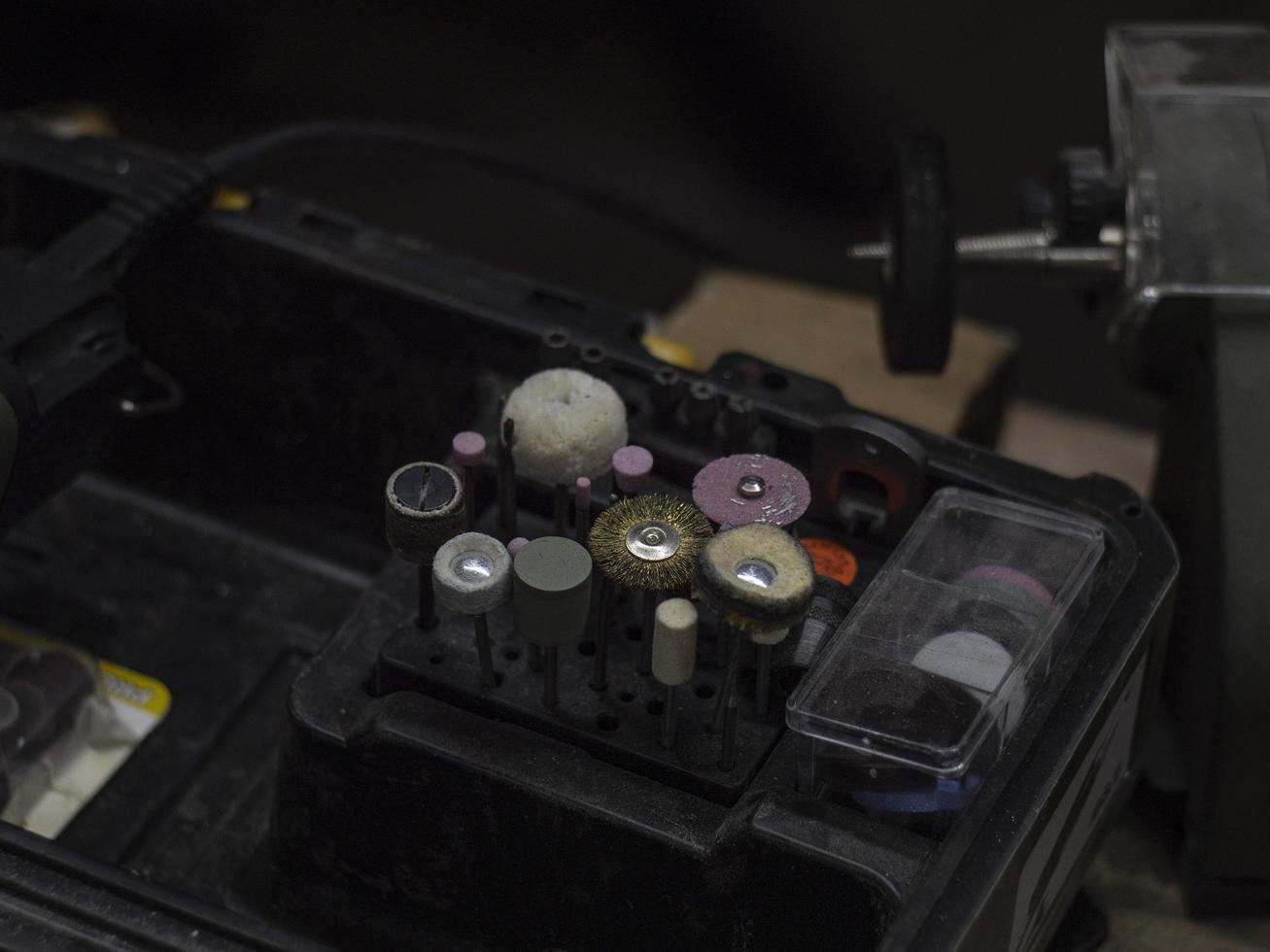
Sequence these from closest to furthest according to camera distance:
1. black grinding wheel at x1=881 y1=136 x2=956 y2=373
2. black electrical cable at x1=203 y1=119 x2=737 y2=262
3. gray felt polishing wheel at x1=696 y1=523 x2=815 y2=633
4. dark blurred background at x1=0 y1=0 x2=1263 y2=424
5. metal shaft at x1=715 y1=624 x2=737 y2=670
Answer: gray felt polishing wheel at x1=696 y1=523 x2=815 y2=633 < metal shaft at x1=715 y1=624 x2=737 y2=670 < black grinding wheel at x1=881 y1=136 x2=956 y2=373 < black electrical cable at x1=203 y1=119 x2=737 y2=262 < dark blurred background at x1=0 y1=0 x2=1263 y2=424

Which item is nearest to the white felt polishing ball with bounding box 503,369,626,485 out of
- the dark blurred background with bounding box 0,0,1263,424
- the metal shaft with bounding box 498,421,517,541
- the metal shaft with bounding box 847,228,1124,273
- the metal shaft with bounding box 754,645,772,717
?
the metal shaft with bounding box 498,421,517,541

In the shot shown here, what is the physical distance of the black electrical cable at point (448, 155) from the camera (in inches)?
36.2

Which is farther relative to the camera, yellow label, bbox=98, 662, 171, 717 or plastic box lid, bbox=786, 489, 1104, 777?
yellow label, bbox=98, 662, 171, 717

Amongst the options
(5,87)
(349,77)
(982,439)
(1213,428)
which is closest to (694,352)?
(982,439)

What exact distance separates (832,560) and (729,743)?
0.39 feet

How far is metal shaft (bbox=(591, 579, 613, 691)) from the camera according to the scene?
0.64 m

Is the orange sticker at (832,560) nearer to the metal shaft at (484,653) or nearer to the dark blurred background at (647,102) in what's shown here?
the metal shaft at (484,653)

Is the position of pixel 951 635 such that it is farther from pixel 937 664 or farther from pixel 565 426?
pixel 565 426

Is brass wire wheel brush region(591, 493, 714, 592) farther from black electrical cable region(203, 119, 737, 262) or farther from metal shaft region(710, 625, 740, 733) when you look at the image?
black electrical cable region(203, 119, 737, 262)

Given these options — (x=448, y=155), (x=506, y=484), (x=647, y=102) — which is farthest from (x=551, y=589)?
(x=647, y=102)

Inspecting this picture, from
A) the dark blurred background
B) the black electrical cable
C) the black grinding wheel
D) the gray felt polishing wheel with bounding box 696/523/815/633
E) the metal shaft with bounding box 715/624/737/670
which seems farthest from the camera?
the dark blurred background

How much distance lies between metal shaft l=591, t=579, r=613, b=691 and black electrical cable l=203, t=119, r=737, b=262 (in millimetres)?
370

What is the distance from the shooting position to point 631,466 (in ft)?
2.16

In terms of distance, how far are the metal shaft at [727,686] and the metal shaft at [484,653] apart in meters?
0.09
